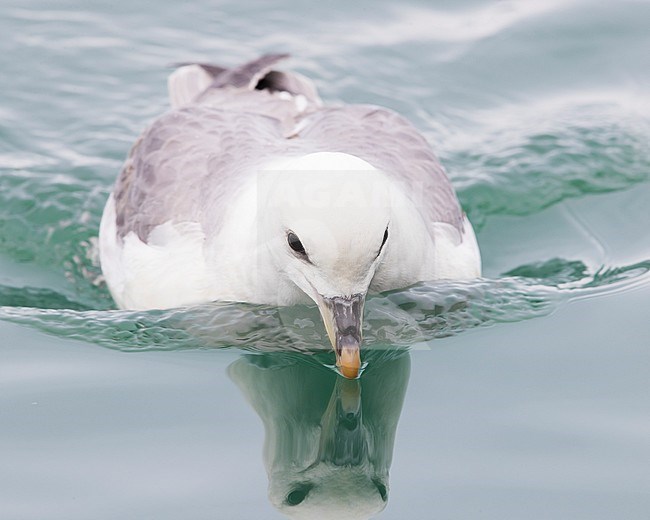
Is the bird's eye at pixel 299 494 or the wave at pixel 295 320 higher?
the wave at pixel 295 320

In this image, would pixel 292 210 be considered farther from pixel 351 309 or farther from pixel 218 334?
pixel 218 334

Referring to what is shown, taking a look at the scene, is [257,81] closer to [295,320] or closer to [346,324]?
[295,320]

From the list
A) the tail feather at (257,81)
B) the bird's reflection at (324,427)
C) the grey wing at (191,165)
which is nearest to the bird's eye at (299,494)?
the bird's reflection at (324,427)

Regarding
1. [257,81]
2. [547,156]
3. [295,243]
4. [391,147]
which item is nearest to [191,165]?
[391,147]

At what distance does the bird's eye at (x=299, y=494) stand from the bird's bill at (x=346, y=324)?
21.8 inches

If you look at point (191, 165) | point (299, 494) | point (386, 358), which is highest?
point (191, 165)

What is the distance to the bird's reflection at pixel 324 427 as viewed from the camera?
4.36 meters

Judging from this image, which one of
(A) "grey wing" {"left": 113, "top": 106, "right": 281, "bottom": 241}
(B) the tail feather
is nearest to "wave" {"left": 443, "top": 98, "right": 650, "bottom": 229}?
(B) the tail feather

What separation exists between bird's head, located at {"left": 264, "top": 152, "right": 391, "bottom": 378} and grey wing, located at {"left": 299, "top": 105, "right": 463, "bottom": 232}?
41.2 inches

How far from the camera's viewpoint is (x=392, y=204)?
5.13m

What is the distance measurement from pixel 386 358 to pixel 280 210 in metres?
0.89

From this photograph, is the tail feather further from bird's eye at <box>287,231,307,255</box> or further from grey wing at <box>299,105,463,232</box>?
bird's eye at <box>287,231,307,255</box>

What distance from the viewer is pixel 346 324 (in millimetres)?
4719

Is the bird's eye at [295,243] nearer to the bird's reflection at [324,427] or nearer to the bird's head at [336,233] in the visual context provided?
the bird's head at [336,233]
